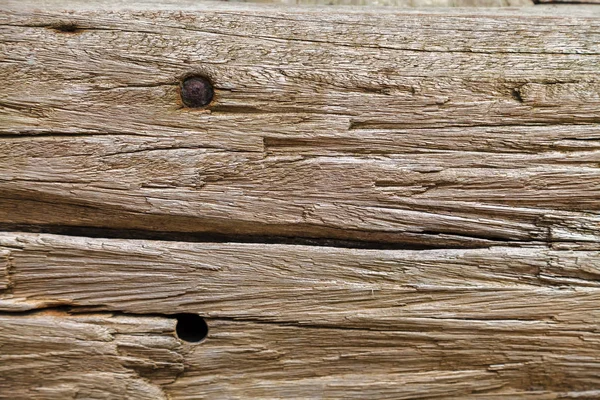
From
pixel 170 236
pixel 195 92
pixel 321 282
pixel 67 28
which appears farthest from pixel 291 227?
pixel 67 28

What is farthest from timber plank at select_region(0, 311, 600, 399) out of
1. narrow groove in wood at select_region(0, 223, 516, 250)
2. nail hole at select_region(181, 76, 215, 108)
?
nail hole at select_region(181, 76, 215, 108)

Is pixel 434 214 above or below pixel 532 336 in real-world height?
above

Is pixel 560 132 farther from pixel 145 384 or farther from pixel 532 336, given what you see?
pixel 145 384

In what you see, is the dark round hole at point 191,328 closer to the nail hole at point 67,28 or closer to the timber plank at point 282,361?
the timber plank at point 282,361

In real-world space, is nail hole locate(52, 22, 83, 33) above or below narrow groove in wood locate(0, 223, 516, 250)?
above

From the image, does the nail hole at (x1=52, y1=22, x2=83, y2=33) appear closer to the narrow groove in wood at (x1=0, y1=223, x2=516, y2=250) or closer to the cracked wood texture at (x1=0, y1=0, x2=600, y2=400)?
the cracked wood texture at (x1=0, y1=0, x2=600, y2=400)

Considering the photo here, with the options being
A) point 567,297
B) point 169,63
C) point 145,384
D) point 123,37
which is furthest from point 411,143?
point 145,384

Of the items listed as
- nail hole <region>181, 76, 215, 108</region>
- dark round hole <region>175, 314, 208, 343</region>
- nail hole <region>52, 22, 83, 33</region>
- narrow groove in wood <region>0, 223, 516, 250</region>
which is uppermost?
nail hole <region>52, 22, 83, 33</region>
